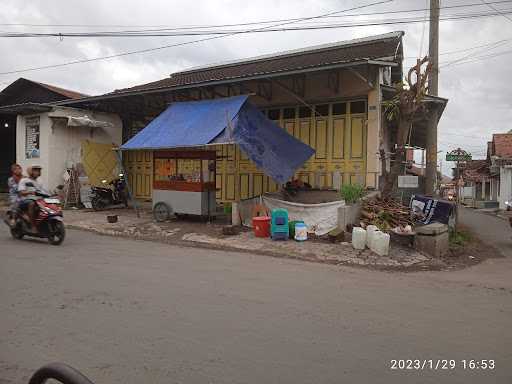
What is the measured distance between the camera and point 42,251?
8.73m

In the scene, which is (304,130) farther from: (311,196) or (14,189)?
(14,189)

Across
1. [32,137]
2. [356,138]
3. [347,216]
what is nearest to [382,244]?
[347,216]

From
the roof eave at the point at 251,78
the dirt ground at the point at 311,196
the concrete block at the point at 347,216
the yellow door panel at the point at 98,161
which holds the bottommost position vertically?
the concrete block at the point at 347,216

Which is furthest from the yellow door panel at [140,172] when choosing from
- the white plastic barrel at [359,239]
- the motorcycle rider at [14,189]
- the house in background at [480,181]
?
the house in background at [480,181]

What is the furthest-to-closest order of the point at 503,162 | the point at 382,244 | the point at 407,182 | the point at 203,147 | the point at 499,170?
the point at 499,170
the point at 503,162
the point at 407,182
the point at 203,147
the point at 382,244

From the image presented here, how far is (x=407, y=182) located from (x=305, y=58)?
6.13m

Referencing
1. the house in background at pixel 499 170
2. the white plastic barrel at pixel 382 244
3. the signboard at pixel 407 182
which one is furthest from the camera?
the house in background at pixel 499 170

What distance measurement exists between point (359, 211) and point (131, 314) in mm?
7895

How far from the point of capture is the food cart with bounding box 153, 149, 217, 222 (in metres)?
12.8

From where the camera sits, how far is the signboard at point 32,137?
58.3 ft

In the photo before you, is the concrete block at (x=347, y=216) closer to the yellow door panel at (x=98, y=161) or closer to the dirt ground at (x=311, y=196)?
the dirt ground at (x=311, y=196)

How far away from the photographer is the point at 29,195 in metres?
9.77

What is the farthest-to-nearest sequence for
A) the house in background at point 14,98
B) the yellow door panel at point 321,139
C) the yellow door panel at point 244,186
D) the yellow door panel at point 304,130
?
the house in background at point 14,98
the yellow door panel at point 244,186
the yellow door panel at point 304,130
the yellow door panel at point 321,139

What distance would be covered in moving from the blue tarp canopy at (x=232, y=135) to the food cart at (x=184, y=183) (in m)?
0.77
